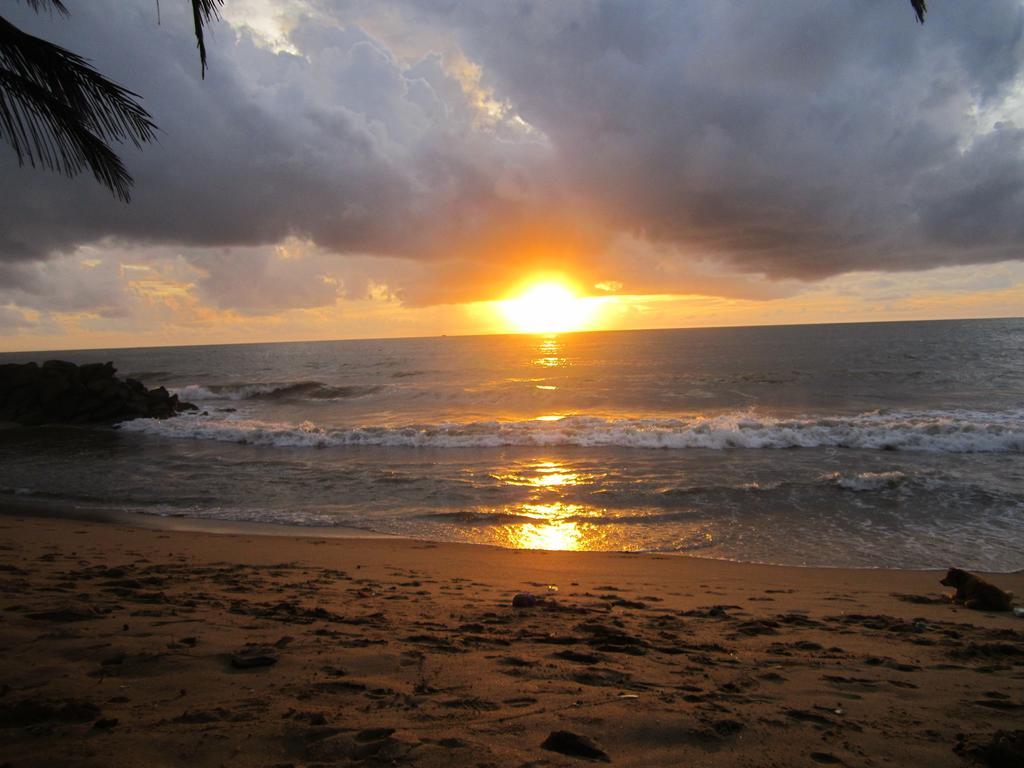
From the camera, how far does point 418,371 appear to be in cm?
5691

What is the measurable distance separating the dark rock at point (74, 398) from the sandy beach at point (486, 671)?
2331cm

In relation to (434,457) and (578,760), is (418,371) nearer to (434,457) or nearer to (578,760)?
(434,457)

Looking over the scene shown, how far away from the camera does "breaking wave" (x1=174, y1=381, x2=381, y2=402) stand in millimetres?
38844

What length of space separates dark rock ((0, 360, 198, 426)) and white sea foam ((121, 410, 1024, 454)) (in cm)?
441

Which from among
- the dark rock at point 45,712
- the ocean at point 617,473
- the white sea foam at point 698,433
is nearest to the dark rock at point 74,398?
the ocean at point 617,473

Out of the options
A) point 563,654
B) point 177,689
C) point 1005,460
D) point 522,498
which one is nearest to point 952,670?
point 563,654

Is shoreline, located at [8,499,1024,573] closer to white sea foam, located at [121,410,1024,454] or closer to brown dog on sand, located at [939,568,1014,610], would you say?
brown dog on sand, located at [939,568,1014,610]

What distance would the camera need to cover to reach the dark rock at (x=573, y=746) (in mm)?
2660

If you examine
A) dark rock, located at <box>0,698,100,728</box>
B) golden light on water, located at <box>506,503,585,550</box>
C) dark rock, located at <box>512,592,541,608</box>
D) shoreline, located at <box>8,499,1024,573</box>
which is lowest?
golden light on water, located at <box>506,503,585,550</box>

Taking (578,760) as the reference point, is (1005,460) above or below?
below

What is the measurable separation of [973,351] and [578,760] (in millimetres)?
68343

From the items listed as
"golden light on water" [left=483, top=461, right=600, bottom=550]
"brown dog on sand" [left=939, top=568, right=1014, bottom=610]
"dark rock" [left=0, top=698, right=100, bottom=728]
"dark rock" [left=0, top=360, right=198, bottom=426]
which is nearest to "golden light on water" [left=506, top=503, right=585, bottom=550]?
"golden light on water" [left=483, top=461, right=600, bottom=550]

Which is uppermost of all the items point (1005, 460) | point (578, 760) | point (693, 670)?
point (578, 760)

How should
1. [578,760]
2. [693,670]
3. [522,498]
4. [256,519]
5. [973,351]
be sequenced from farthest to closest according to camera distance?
[973,351] → [522,498] → [256,519] → [693,670] → [578,760]
